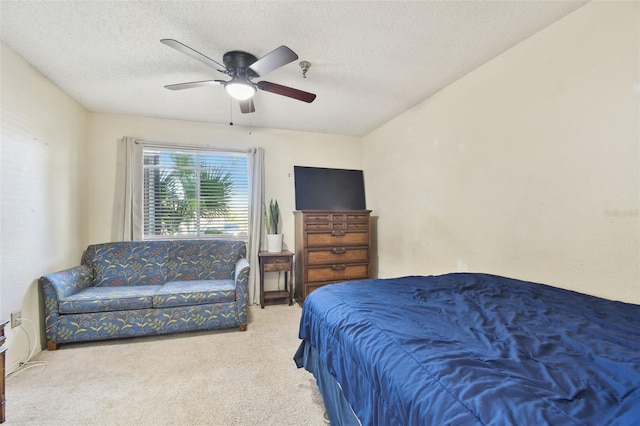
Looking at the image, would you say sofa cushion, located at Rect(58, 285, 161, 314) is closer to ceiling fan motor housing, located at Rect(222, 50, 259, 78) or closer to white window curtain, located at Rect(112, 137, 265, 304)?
white window curtain, located at Rect(112, 137, 265, 304)

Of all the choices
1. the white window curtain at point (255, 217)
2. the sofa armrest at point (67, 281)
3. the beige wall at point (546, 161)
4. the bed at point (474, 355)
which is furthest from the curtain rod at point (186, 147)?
the bed at point (474, 355)

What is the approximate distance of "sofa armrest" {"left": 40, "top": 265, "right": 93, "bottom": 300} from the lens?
7.67 ft

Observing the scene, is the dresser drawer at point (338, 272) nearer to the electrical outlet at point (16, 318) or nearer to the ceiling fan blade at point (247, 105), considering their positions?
the ceiling fan blade at point (247, 105)

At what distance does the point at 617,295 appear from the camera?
5.04ft

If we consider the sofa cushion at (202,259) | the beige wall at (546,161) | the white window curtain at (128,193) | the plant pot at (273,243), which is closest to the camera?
the beige wall at (546,161)

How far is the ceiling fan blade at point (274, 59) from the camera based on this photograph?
5.58 feet

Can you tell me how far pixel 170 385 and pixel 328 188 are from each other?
297 centimetres

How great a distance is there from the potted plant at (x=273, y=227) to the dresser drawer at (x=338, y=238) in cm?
42

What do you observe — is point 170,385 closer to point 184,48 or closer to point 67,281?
point 67,281

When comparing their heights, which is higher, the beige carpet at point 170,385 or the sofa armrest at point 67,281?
the sofa armrest at point 67,281

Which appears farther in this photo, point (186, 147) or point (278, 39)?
point (186, 147)

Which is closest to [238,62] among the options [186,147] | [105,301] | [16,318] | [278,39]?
[278,39]

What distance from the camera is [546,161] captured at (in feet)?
6.15

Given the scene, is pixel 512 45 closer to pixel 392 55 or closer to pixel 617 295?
pixel 392 55
